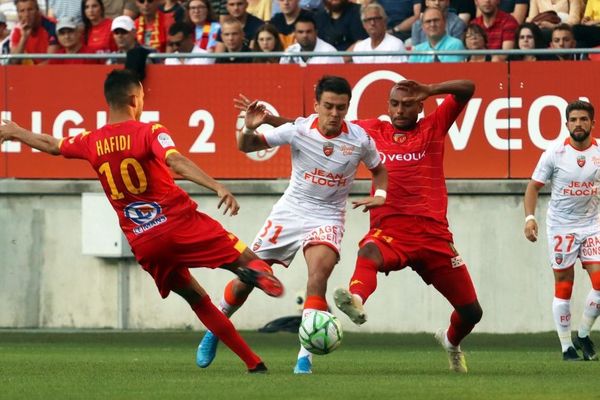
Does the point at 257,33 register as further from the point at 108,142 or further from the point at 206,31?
the point at 108,142

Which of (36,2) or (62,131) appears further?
(36,2)

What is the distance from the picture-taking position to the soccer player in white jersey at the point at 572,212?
1477 cm

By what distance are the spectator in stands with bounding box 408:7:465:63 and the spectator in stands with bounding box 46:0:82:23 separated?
4.94 meters

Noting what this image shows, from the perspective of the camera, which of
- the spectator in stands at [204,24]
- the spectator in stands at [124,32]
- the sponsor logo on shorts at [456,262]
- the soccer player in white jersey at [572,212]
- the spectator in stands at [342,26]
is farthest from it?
the spectator in stands at [204,24]

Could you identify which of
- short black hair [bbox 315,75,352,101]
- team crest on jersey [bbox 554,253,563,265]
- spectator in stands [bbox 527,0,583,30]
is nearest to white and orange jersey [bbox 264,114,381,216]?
short black hair [bbox 315,75,352,101]

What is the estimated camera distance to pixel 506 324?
18.8 m

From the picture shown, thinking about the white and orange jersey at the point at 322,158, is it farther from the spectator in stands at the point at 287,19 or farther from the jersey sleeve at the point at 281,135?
the spectator in stands at the point at 287,19

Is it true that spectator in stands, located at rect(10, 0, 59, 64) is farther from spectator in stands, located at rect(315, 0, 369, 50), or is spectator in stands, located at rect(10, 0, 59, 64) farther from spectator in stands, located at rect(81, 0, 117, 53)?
spectator in stands, located at rect(315, 0, 369, 50)

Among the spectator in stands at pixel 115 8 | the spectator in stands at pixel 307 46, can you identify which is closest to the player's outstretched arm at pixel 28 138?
the spectator in stands at pixel 307 46

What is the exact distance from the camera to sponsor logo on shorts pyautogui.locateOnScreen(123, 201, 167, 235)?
1137cm

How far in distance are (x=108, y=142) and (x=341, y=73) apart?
7870 mm

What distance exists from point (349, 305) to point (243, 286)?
4.91ft

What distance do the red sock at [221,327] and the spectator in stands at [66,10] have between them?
388 inches

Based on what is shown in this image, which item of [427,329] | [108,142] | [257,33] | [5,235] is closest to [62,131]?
[5,235]
